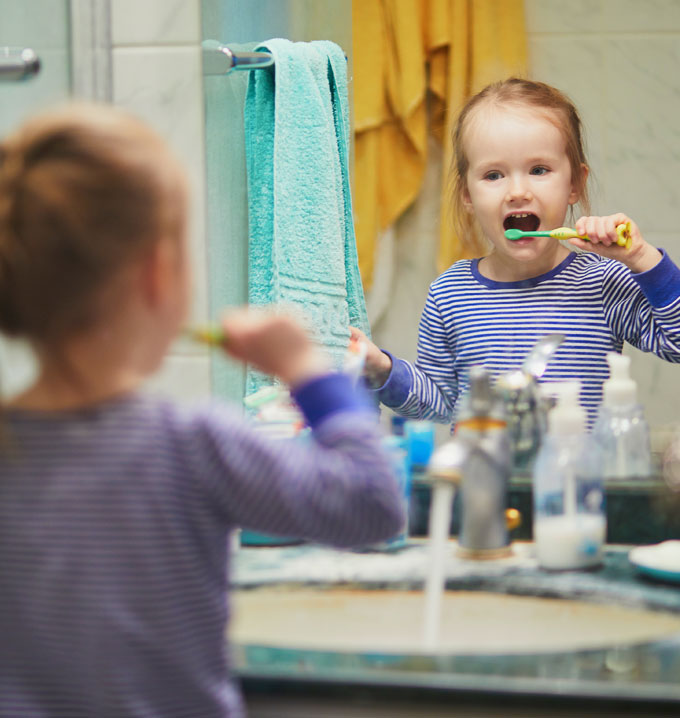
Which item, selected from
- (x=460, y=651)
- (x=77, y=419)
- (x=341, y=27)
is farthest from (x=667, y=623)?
(x=341, y=27)

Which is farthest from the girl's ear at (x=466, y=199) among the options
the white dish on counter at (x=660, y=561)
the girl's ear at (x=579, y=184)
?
the white dish on counter at (x=660, y=561)

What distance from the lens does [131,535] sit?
0.72 m

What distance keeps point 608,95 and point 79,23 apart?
71 centimetres

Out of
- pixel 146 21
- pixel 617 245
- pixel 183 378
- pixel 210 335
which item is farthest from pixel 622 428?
pixel 146 21

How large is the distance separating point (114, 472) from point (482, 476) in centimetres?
58

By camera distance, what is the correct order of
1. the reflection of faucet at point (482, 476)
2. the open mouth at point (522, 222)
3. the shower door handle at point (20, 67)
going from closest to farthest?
the reflection of faucet at point (482, 476), the shower door handle at point (20, 67), the open mouth at point (522, 222)

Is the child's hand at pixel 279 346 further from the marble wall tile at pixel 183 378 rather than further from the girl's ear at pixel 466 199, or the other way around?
the girl's ear at pixel 466 199

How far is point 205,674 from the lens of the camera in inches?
29.2

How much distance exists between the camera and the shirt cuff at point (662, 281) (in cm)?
133

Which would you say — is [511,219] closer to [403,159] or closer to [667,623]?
[403,159]

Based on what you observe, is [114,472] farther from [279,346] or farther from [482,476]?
[482,476]

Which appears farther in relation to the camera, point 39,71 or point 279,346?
point 39,71

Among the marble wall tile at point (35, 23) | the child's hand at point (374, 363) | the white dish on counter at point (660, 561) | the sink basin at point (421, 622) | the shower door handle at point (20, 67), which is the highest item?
the marble wall tile at point (35, 23)

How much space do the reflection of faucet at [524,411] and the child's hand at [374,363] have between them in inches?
6.5
